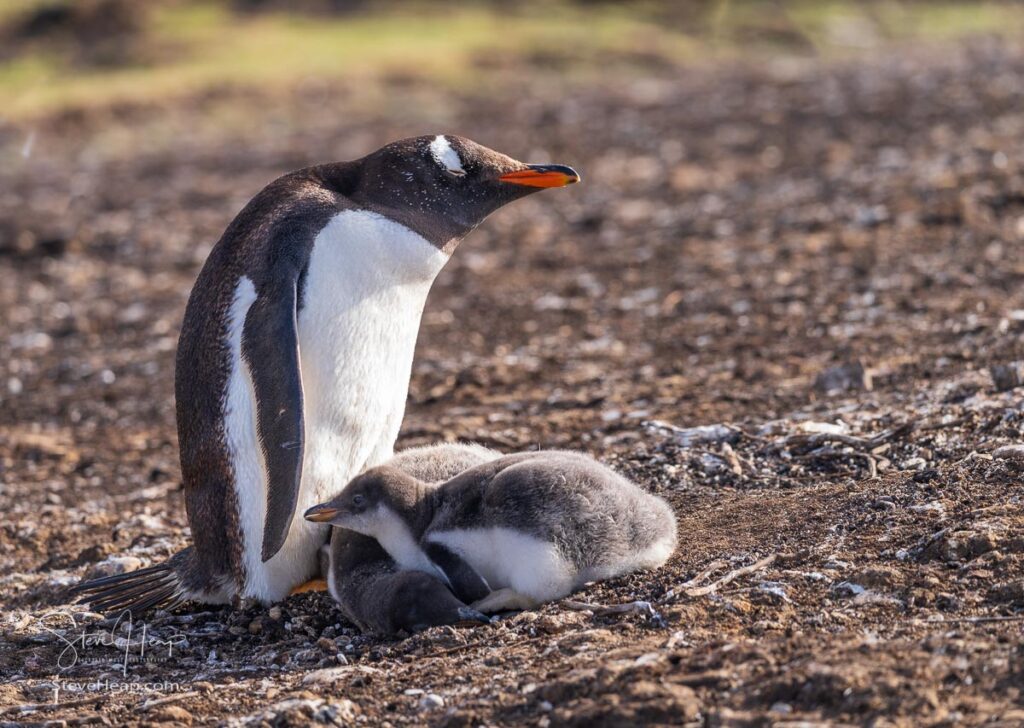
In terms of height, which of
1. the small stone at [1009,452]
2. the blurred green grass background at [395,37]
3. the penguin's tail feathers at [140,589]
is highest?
the blurred green grass background at [395,37]

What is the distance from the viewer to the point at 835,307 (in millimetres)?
8148

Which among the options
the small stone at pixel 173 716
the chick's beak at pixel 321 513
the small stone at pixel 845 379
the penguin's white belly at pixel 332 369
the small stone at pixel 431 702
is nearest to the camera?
the small stone at pixel 431 702

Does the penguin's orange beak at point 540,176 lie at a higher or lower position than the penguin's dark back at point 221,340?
higher

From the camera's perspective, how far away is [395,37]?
73.8ft

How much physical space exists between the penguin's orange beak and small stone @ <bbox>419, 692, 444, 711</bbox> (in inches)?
84.4

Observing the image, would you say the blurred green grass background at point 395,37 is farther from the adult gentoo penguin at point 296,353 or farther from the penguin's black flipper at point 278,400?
the penguin's black flipper at point 278,400

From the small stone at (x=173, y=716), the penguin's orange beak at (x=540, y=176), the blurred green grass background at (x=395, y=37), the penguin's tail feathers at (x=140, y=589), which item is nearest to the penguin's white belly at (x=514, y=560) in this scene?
the small stone at (x=173, y=716)

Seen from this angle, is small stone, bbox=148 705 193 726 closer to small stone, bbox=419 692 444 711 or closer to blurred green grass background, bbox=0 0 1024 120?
small stone, bbox=419 692 444 711

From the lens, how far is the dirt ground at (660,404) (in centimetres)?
380

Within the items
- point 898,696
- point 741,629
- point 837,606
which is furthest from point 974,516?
point 898,696

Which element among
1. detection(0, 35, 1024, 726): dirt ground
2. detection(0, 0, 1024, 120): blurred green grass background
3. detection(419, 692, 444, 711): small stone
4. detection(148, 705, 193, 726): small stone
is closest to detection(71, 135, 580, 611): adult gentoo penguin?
detection(0, 35, 1024, 726): dirt ground

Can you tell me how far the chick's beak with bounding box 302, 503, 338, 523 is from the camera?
461 cm

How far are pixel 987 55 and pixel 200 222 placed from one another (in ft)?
36.0

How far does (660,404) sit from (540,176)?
1894 mm
